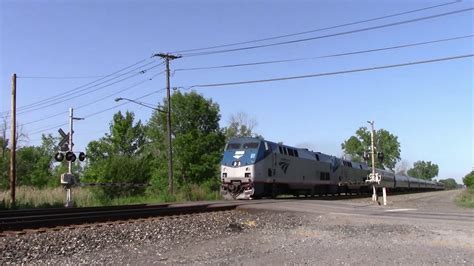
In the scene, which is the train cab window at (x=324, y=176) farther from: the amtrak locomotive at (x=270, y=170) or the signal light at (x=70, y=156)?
the signal light at (x=70, y=156)

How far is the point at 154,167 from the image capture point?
72375 millimetres

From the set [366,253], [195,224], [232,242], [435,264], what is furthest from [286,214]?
[435,264]

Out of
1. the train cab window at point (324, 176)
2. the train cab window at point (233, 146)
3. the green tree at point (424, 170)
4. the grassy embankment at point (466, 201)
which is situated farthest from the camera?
the green tree at point (424, 170)

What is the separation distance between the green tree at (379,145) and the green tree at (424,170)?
55526 mm

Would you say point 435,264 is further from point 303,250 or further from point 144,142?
point 144,142

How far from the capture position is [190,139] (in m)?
67.5

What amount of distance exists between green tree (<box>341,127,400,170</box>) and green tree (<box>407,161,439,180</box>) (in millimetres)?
55526

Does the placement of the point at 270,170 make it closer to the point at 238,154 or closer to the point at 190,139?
the point at 238,154

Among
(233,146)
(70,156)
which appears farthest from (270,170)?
(70,156)

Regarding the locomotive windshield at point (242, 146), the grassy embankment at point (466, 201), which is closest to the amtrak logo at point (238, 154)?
the locomotive windshield at point (242, 146)

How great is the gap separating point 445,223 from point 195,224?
8.55 meters

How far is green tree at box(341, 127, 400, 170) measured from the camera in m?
129

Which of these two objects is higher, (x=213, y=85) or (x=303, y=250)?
(x=213, y=85)

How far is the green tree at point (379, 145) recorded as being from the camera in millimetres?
128875
